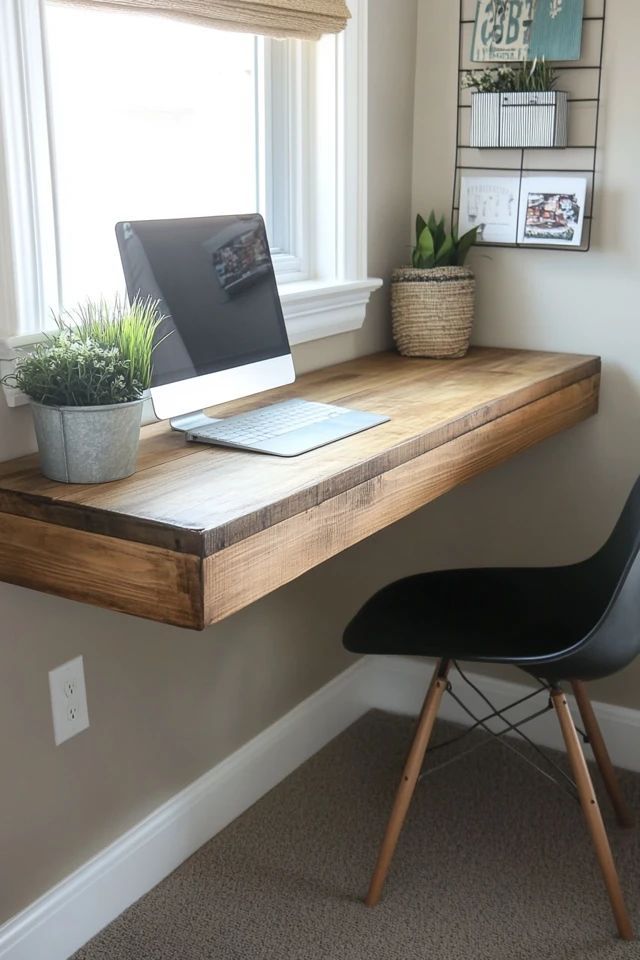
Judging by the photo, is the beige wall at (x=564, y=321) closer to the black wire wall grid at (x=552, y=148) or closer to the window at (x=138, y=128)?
the black wire wall grid at (x=552, y=148)

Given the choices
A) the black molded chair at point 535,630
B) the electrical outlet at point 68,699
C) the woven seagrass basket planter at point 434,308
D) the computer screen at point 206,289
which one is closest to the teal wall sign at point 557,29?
the woven seagrass basket planter at point 434,308

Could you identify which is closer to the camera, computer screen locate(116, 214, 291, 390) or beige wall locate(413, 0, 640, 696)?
computer screen locate(116, 214, 291, 390)

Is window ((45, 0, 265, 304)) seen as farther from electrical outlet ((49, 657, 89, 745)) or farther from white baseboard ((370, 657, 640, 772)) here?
white baseboard ((370, 657, 640, 772))

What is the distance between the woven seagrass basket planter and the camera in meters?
2.25

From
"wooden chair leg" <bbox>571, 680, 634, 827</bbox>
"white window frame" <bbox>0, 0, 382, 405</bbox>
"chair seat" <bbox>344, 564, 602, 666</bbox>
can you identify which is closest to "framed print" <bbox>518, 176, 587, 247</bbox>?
"white window frame" <bbox>0, 0, 382, 405</bbox>

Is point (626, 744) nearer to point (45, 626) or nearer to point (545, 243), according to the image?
point (545, 243)

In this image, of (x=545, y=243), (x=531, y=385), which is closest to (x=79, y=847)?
(x=531, y=385)

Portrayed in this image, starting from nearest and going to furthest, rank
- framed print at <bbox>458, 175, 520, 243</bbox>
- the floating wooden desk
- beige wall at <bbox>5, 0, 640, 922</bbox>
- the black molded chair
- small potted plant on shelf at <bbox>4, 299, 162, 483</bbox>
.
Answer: the floating wooden desk, small potted plant on shelf at <bbox>4, 299, 162, 483</bbox>, the black molded chair, beige wall at <bbox>5, 0, 640, 922</bbox>, framed print at <bbox>458, 175, 520, 243</bbox>

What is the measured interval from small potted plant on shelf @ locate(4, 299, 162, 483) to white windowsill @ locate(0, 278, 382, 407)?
596 millimetres

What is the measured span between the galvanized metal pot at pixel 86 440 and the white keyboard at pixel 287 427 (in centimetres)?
21

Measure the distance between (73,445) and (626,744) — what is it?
1.52 meters

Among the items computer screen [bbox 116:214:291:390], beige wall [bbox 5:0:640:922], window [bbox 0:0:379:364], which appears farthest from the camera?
beige wall [bbox 5:0:640:922]

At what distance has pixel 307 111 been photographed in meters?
2.16

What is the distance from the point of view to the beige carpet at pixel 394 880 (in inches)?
72.0
